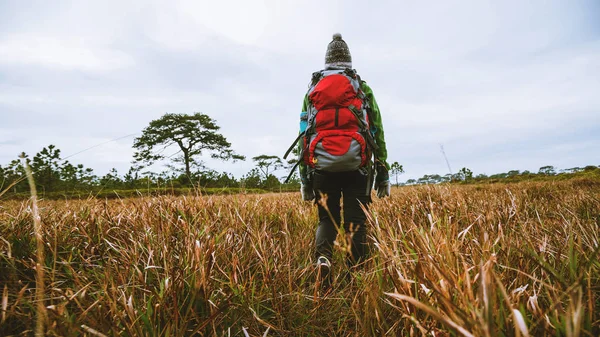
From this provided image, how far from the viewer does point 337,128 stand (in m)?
2.15

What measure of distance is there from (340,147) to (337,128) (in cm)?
18

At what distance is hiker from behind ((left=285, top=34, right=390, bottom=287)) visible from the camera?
2104 mm

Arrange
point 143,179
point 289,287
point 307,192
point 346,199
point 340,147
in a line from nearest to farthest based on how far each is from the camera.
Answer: point 289,287
point 340,147
point 346,199
point 307,192
point 143,179

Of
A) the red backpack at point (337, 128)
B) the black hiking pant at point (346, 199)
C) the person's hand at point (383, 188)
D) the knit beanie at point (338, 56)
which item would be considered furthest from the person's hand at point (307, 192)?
the knit beanie at point (338, 56)

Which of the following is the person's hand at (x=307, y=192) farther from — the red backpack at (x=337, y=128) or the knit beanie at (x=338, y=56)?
the knit beanie at (x=338, y=56)

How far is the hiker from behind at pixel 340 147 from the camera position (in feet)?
6.90

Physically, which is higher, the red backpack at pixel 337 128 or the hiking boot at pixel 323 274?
the red backpack at pixel 337 128

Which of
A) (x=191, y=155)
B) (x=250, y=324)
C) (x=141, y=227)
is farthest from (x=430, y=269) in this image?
(x=191, y=155)

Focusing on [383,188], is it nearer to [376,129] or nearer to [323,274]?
[376,129]

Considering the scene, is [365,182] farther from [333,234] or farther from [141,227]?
[141,227]

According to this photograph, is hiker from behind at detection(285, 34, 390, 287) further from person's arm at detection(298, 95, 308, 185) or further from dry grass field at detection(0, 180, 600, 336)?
dry grass field at detection(0, 180, 600, 336)

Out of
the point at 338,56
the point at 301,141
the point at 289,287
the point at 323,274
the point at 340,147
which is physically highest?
the point at 338,56

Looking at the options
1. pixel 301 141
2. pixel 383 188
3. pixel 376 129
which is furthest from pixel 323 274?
pixel 376 129

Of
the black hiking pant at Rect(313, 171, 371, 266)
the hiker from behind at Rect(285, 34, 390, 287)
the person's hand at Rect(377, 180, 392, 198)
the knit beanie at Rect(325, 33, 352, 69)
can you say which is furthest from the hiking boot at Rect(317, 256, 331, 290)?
the knit beanie at Rect(325, 33, 352, 69)
